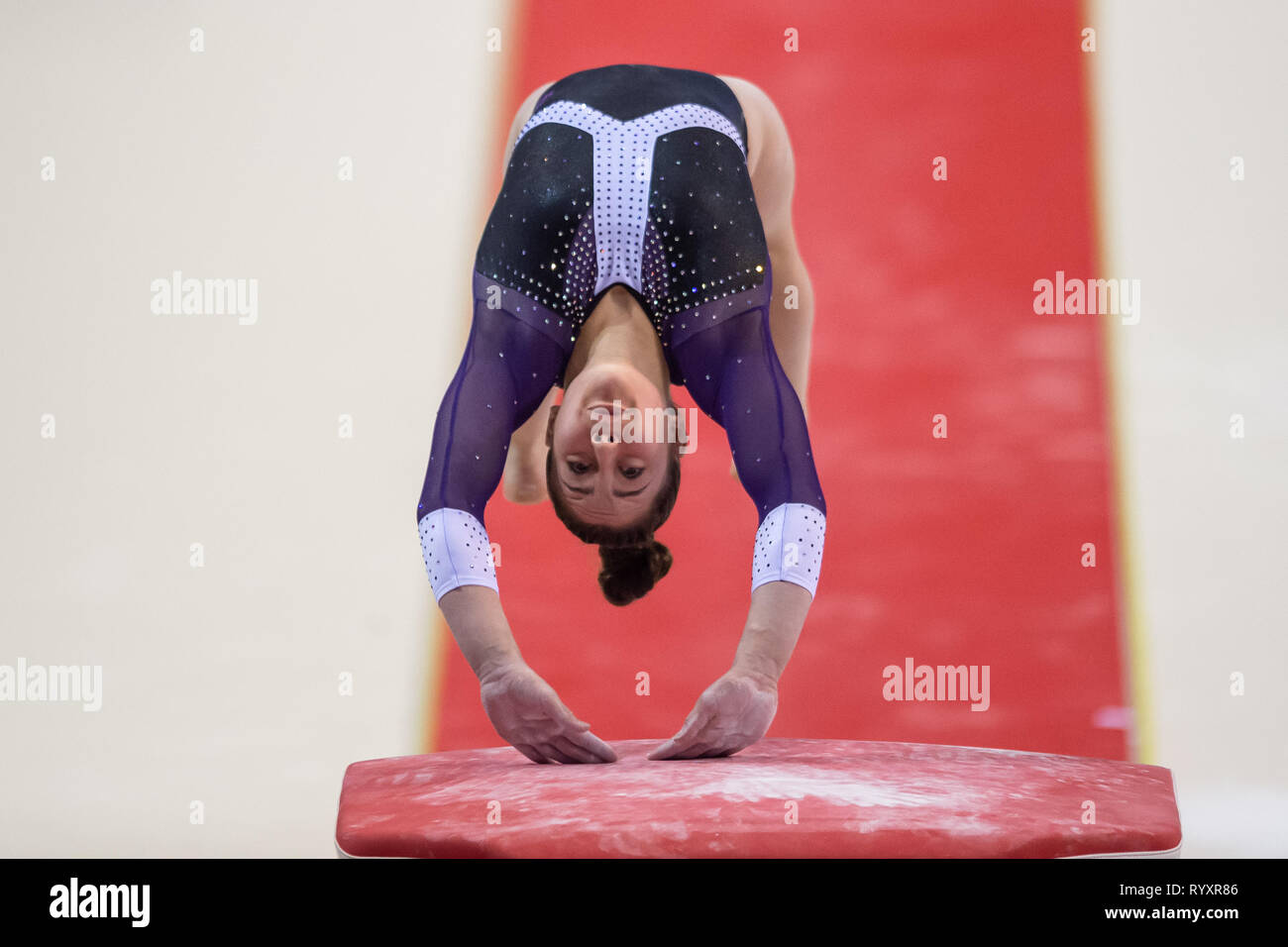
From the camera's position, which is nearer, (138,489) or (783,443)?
(783,443)

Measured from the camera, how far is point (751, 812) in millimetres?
1697

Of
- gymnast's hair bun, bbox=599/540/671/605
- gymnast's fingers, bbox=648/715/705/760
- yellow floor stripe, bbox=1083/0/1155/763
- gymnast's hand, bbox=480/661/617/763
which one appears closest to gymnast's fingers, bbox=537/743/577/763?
gymnast's hand, bbox=480/661/617/763

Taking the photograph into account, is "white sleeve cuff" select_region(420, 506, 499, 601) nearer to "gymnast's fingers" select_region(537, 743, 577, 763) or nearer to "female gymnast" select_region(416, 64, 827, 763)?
"female gymnast" select_region(416, 64, 827, 763)

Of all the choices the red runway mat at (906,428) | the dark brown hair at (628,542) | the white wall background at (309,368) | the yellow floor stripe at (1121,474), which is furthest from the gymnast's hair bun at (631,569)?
the yellow floor stripe at (1121,474)

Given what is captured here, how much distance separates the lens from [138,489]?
2.91 meters

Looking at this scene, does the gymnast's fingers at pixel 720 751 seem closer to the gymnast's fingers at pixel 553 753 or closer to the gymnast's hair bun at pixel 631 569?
the gymnast's fingers at pixel 553 753

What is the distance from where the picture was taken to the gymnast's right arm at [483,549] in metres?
1.93

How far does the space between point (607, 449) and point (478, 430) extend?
21cm

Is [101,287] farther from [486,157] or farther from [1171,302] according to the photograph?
[1171,302]

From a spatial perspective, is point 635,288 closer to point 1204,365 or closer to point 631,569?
point 631,569

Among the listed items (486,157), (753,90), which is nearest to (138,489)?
(486,157)

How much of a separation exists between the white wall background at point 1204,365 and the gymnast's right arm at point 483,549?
4.82ft

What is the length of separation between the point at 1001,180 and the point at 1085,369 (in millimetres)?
473

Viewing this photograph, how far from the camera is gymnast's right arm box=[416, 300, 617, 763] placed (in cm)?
193
